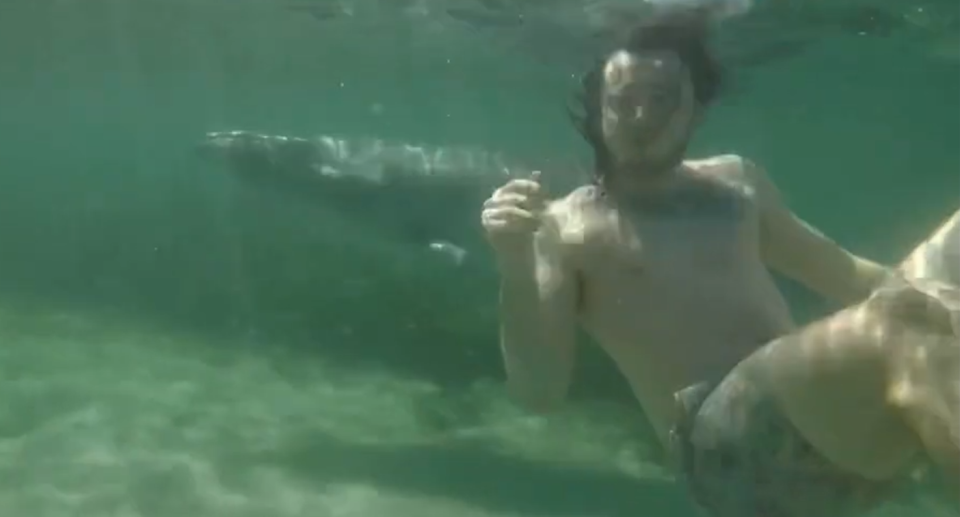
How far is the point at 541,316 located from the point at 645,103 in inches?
38.2

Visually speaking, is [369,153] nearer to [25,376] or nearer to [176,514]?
[25,376]

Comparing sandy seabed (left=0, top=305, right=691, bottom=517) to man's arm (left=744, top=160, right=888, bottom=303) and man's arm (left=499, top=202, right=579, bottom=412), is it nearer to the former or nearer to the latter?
man's arm (left=499, top=202, right=579, bottom=412)

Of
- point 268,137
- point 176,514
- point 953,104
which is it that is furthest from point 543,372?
point 953,104

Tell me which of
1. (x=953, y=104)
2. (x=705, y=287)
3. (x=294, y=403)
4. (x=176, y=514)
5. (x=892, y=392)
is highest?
(x=892, y=392)

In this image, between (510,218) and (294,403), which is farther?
(294,403)

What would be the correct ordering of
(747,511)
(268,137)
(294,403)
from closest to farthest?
(747,511) → (294,403) → (268,137)

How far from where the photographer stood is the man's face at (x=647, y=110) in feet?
13.2

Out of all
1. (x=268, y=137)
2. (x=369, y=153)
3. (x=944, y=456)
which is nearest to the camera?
(x=944, y=456)

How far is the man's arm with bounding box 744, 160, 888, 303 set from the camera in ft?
14.1

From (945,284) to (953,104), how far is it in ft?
104

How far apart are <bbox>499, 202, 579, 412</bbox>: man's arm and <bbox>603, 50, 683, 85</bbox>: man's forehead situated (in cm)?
72

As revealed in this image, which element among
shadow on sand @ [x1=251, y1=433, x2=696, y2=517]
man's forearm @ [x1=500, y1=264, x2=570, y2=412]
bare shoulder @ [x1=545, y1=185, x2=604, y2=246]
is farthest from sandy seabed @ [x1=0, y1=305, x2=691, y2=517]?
bare shoulder @ [x1=545, y1=185, x2=604, y2=246]

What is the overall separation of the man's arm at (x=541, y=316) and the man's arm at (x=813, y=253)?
0.94m

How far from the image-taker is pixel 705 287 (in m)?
4.09
